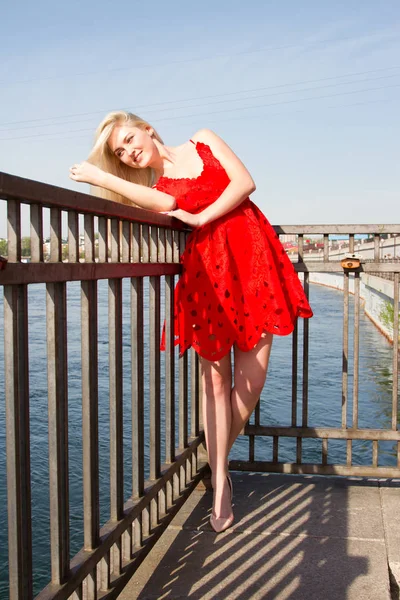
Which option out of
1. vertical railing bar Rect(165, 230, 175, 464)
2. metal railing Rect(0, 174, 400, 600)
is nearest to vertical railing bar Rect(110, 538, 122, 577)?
metal railing Rect(0, 174, 400, 600)

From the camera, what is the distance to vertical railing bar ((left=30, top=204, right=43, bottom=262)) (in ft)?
4.15

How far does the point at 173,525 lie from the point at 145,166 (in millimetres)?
1292

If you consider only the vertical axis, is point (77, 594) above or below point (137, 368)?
below

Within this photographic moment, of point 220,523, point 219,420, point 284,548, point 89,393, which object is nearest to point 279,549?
point 284,548

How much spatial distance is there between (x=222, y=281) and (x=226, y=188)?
32 cm

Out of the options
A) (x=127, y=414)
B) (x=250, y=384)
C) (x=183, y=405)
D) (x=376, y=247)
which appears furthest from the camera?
(x=127, y=414)

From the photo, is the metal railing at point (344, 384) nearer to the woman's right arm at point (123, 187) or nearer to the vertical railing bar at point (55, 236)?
the woman's right arm at point (123, 187)

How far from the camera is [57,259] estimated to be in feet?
4.45

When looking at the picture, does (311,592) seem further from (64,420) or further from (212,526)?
(64,420)

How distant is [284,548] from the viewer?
2.29 metres

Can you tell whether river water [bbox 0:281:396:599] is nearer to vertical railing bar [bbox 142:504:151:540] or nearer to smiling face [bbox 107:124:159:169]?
vertical railing bar [bbox 142:504:151:540]

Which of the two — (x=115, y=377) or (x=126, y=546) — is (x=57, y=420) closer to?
(x=115, y=377)

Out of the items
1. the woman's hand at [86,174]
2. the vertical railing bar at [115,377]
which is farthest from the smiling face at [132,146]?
the vertical railing bar at [115,377]

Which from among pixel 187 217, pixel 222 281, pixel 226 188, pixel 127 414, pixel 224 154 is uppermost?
pixel 224 154
